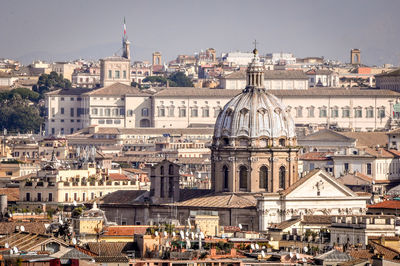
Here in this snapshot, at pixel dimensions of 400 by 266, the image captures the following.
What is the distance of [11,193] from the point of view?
283ft

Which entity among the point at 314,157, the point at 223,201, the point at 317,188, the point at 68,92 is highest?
the point at 68,92

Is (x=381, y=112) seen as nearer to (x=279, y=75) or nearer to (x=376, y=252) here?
(x=279, y=75)

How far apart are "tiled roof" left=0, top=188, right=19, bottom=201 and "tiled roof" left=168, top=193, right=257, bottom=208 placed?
9.50 metres

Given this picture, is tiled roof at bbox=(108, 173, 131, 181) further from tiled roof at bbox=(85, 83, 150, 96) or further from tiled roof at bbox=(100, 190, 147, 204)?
tiled roof at bbox=(85, 83, 150, 96)

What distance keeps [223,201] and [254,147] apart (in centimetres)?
275

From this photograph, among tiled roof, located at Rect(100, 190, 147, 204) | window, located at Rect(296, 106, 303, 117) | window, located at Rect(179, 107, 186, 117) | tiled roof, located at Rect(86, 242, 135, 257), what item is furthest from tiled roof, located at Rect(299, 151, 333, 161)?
window, located at Rect(179, 107, 186, 117)

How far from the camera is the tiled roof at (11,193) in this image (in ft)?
278

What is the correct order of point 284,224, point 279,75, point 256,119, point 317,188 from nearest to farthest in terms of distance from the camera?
point 284,224 → point 317,188 → point 256,119 → point 279,75

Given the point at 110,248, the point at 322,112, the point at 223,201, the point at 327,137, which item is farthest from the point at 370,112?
the point at 110,248

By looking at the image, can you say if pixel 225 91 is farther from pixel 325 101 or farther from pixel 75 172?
pixel 75 172

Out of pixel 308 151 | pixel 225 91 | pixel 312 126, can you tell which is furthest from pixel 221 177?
pixel 225 91

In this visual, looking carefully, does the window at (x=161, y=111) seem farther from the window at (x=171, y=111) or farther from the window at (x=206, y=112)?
the window at (x=206, y=112)

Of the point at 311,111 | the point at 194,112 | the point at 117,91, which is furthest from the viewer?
the point at 117,91

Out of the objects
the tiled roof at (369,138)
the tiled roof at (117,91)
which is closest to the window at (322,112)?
the tiled roof at (117,91)
